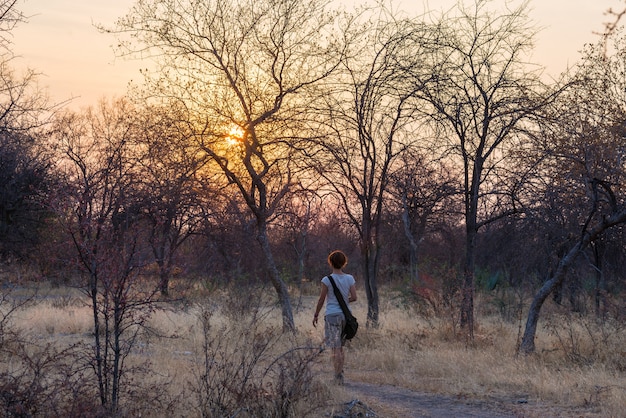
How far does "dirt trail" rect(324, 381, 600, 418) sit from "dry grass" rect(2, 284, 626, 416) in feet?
0.73

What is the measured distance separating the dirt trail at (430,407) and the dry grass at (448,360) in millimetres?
224

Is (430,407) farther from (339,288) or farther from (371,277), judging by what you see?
(371,277)

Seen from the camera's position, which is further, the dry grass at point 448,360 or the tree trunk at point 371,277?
the tree trunk at point 371,277

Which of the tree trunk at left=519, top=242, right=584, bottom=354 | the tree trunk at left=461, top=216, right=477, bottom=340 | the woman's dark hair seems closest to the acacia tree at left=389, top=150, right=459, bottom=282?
the tree trunk at left=461, top=216, right=477, bottom=340

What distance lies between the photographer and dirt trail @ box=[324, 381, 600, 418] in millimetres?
8273

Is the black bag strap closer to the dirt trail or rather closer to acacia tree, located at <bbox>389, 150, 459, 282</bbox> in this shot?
the dirt trail

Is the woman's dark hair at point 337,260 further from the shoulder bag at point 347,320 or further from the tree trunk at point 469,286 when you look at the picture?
the tree trunk at point 469,286

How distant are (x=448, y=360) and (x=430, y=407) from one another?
9.03ft

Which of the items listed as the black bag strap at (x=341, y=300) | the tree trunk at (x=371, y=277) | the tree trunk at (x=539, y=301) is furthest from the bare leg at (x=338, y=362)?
the tree trunk at (x=371, y=277)

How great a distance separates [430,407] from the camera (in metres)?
9.40

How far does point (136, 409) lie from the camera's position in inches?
305

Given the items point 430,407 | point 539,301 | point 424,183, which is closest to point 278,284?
point 424,183

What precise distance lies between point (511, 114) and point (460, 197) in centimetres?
202

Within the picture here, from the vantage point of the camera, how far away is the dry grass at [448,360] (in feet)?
31.7
